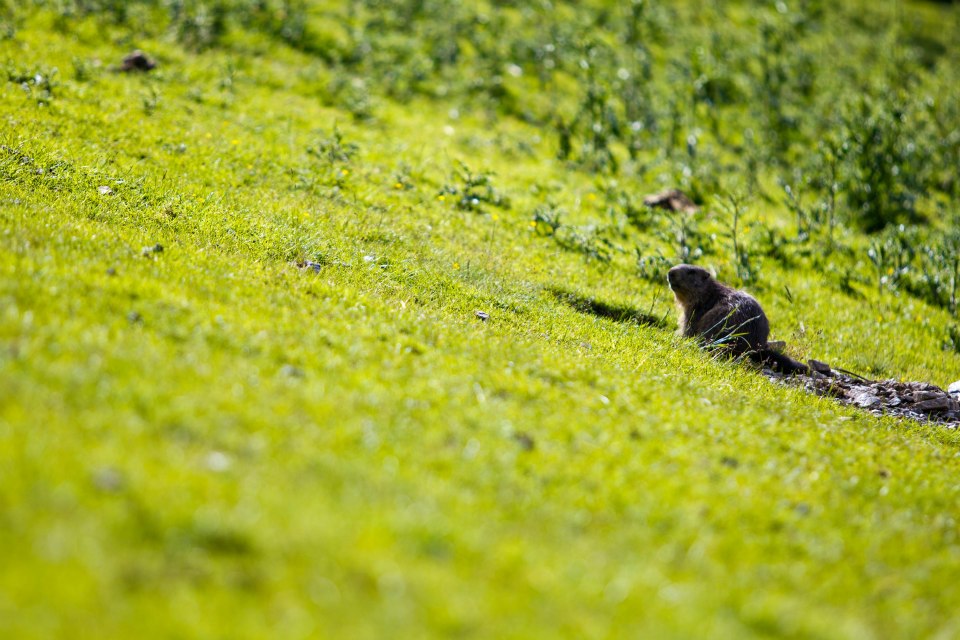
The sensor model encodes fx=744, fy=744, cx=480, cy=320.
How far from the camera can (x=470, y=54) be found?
21031 millimetres

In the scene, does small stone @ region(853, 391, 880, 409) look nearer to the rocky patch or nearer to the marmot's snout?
the rocky patch

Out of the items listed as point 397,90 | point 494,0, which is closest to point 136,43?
point 397,90

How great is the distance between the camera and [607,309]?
11.0 meters

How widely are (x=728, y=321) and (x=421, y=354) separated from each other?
507 cm

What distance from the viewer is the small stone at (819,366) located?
10.5 meters

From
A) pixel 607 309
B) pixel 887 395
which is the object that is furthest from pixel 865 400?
pixel 607 309

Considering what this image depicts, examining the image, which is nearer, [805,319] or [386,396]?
[386,396]

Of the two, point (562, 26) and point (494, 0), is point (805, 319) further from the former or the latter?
point (494, 0)

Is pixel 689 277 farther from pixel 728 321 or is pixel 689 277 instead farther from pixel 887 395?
pixel 887 395

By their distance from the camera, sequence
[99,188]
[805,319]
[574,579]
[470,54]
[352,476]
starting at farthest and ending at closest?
[470,54]
[805,319]
[99,188]
[352,476]
[574,579]

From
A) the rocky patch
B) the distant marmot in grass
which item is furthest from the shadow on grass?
the rocky patch

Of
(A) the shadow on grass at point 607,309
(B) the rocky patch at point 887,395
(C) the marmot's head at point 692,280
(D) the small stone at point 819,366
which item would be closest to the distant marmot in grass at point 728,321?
(C) the marmot's head at point 692,280

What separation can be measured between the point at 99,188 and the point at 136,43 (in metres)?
8.91

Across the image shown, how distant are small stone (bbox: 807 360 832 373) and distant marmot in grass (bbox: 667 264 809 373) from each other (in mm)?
193
